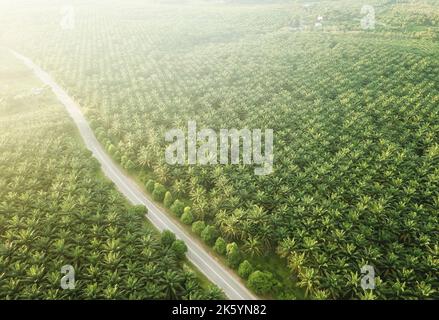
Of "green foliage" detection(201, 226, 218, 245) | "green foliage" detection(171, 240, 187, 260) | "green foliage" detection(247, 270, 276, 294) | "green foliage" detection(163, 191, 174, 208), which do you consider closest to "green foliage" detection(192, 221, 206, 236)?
"green foliage" detection(201, 226, 218, 245)

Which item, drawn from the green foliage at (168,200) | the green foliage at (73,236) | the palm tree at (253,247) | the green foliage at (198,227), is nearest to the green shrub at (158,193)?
the green foliage at (168,200)

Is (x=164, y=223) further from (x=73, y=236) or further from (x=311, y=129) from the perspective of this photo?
(x=311, y=129)

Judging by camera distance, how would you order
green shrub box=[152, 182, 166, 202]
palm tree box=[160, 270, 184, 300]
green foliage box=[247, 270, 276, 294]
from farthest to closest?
green shrub box=[152, 182, 166, 202], green foliage box=[247, 270, 276, 294], palm tree box=[160, 270, 184, 300]

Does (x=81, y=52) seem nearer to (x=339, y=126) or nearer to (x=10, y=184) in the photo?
(x=10, y=184)

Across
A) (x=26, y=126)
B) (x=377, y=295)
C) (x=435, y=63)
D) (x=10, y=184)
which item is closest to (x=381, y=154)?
(x=377, y=295)

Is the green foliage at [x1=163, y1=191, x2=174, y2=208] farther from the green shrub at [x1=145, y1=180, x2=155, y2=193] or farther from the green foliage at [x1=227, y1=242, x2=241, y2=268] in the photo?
the green foliage at [x1=227, y1=242, x2=241, y2=268]

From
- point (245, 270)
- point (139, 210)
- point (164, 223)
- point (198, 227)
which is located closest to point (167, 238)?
point (198, 227)
